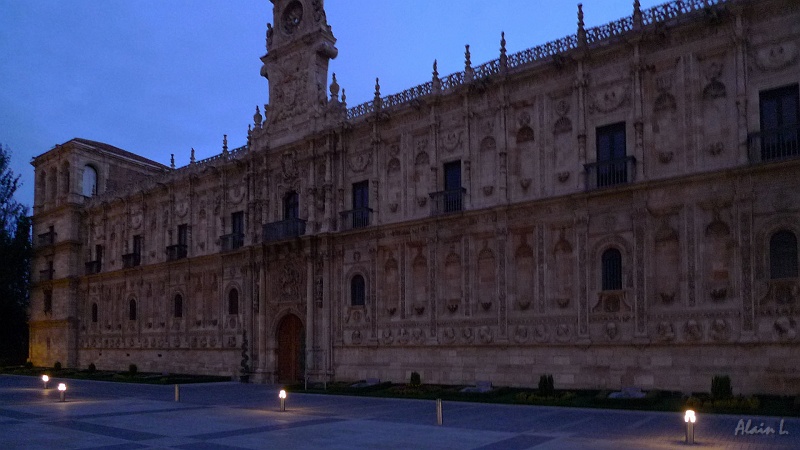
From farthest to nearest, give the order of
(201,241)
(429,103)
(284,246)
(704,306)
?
(201,241) < (284,246) < (429,103) < (704,306)

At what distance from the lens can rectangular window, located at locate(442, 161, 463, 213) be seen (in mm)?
28455

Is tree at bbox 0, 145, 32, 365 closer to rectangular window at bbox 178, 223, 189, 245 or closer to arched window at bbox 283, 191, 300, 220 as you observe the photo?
rectangular window at bbox 178, 223, 189, 245

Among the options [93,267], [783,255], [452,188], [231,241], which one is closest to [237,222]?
[231,241]

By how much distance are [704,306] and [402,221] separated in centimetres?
1286

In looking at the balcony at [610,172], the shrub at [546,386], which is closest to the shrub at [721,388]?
the shrub at [546,386]

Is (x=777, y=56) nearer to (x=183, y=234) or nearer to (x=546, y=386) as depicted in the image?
(x=546, y=386)

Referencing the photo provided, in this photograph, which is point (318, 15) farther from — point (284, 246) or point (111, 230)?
point (111, 230)

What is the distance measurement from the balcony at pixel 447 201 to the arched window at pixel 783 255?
1141 centimetres

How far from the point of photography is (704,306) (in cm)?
2161

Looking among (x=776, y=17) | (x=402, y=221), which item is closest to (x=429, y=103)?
(x=402, y=221)

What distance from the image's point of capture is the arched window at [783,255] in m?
20.4

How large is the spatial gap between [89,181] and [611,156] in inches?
1719

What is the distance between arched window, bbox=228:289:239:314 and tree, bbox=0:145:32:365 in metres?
26.5

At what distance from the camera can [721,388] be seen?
1944 cm
